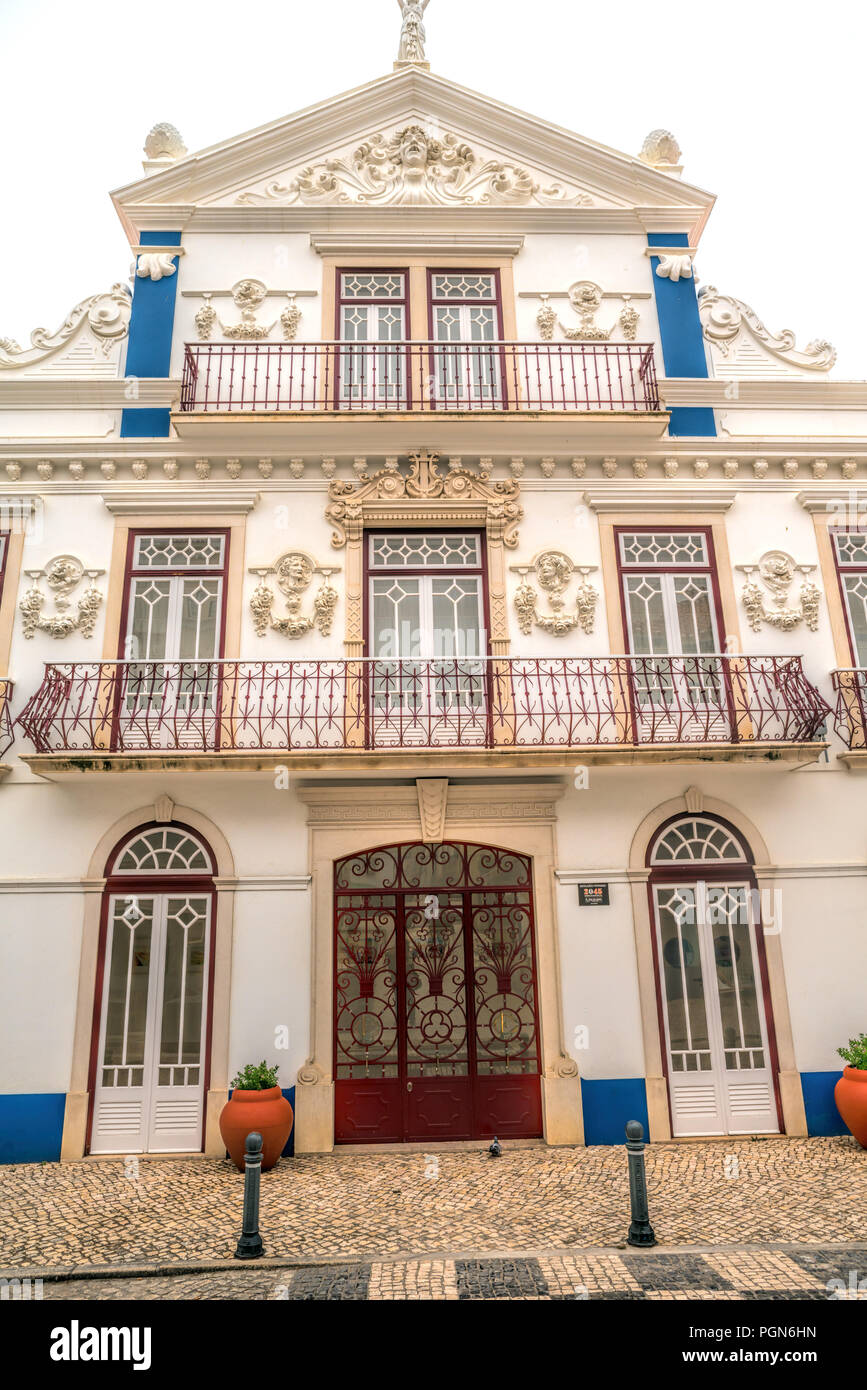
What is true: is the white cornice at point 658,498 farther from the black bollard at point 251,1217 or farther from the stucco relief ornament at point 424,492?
the black bollard at point 251,1217

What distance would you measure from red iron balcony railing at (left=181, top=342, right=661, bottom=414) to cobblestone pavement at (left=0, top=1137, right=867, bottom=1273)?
25.9 feet

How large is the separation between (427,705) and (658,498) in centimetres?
364

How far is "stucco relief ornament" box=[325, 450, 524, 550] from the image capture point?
380 inches

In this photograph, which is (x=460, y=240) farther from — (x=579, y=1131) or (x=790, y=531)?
(x=579, y=1131)

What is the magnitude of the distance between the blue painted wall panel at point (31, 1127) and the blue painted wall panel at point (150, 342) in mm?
7043

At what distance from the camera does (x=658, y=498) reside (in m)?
9.88

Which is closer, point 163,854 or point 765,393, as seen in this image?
point 163,854

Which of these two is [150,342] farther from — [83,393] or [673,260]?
[673,260]

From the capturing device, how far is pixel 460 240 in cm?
1074

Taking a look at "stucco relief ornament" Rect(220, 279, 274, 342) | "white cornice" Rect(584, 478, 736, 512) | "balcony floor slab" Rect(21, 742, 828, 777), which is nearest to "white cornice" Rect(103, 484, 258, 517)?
"stucco relief ornament" Rect(220, 279, 274, 342)

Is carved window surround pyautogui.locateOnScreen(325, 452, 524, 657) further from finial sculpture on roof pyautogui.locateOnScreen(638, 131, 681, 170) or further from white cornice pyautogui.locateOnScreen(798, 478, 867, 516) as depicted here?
finial sculpture on roof pyautogui.locateOnScreen(638, 131, 681, 170)

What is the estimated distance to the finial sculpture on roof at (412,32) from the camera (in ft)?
38.3

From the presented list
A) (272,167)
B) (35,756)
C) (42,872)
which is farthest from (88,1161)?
(272,167)

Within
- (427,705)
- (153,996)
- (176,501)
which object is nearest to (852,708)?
(427,705)
